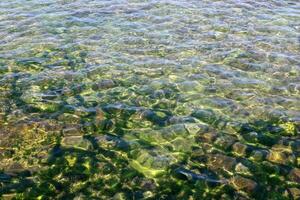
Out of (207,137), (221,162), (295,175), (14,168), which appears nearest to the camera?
(295,175)

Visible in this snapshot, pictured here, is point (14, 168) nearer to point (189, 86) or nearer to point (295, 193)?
point (189, 86)

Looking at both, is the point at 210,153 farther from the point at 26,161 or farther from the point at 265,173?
the point at 26,161

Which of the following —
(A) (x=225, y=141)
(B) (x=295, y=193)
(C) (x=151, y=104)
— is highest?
(C) (x=151, y=104)

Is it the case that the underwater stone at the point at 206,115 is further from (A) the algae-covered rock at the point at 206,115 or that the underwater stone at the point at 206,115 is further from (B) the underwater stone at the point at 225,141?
(B) the underwater stone at the point at 225,141

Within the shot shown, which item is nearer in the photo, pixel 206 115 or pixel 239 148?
pixel 239 148

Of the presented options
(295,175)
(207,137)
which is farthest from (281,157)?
(207,137)

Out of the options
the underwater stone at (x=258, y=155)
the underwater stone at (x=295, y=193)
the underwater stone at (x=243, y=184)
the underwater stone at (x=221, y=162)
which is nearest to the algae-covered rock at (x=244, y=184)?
the underwater stone at (x=243, y=184)

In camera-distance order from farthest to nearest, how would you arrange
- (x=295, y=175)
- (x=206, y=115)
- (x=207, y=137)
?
(x=206, y=115) < (x=207, y=137) < (x=295, y=175)

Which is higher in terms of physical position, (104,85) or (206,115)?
(104,85)
